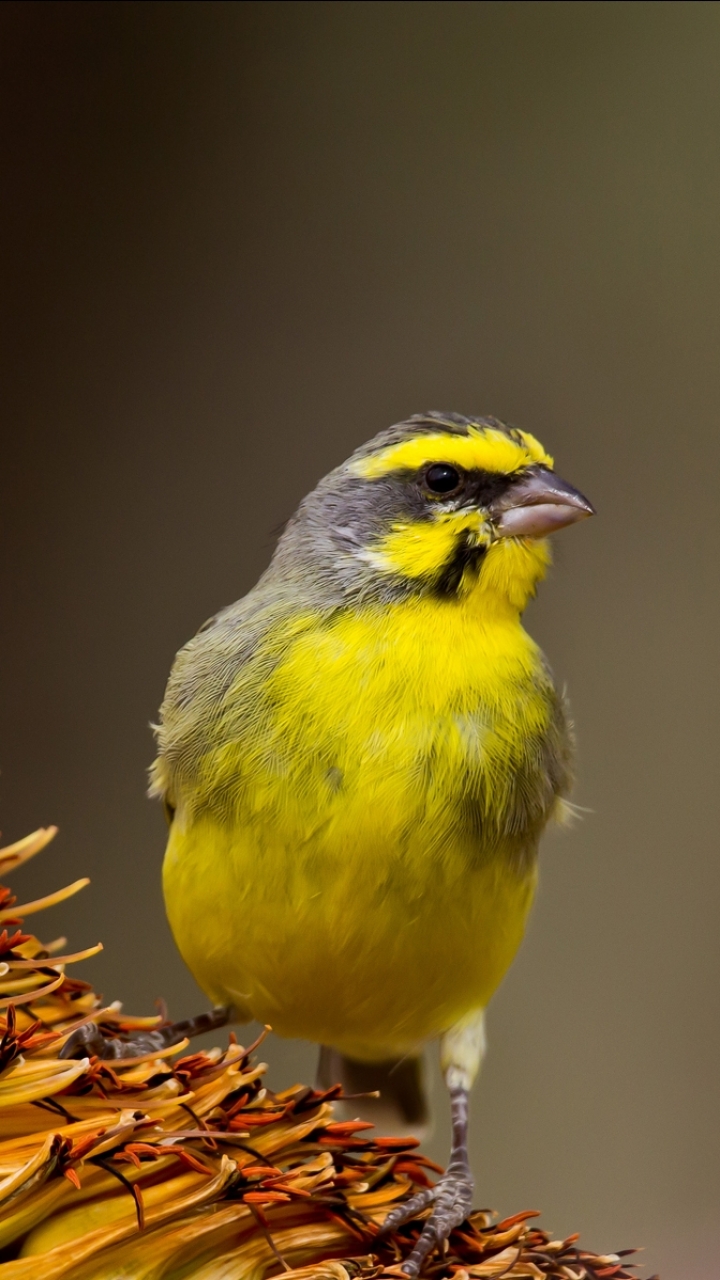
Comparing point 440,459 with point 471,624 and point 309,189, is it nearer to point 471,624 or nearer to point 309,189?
point 471,624

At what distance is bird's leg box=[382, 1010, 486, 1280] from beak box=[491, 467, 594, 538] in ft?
1.76

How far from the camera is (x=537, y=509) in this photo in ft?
4.82

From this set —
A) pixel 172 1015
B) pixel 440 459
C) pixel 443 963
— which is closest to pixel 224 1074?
pixel 443 963

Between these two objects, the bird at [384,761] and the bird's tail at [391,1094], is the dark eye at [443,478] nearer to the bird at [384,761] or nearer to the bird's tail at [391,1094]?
the bird at [384,761]

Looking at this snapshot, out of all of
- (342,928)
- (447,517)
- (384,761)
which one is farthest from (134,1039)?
(447,517)

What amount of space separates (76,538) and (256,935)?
4.63 feet

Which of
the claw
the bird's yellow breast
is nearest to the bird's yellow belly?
the bird's yellow breast

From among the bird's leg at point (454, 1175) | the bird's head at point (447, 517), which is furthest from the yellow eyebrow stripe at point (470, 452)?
the bird's leg at point (454, 1175)

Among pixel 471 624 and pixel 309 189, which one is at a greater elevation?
pixel 309 189

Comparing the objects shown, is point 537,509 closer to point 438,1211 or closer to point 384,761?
point 384,761

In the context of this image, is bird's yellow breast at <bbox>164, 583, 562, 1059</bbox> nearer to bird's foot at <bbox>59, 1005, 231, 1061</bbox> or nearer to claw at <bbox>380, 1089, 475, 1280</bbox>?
bird's foot at <bbox>59, 1005, 231, 1061</bbox>

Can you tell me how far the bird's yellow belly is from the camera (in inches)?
52.2

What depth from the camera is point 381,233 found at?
9.20 ft

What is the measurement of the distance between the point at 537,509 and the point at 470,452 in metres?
0.10
